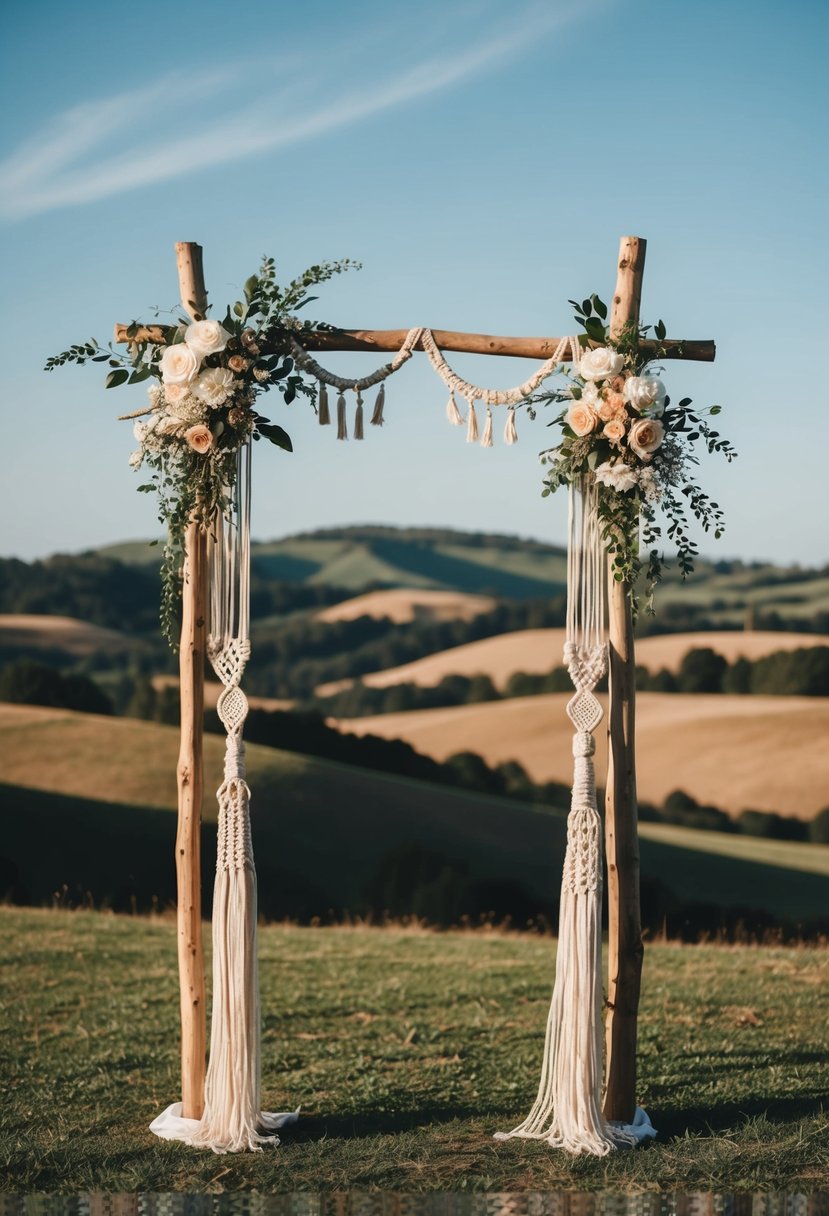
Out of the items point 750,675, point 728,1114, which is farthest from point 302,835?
point 728,1114

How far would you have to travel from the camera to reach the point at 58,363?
5473mm

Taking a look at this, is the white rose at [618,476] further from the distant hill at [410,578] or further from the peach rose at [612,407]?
the distant hill at [410,578]

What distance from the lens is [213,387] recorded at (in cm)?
515

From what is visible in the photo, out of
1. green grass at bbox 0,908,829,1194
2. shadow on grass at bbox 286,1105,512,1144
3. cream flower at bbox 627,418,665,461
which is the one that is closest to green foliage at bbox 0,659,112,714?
green grass at bbox 0,908,829,1194

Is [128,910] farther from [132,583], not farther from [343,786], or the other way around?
[132,583]

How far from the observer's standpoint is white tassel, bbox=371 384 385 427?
219 inches

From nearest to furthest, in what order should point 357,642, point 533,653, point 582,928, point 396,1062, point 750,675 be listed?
point 582,928 → point 396,1062 → point 750,675 → point 357,642 → point 533,653

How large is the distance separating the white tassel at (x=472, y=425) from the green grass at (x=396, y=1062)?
A: 2852 millimetres

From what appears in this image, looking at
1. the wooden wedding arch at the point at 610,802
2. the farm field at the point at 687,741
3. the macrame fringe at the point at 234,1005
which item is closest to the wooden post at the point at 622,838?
the wooden wedding arch at the point at 610,802

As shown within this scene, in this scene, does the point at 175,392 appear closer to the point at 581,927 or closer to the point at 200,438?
the point at 200,438

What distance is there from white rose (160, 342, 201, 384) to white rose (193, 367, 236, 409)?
0.05 meters

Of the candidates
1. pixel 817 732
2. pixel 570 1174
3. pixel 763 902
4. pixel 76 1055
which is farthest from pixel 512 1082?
pixel 817 732

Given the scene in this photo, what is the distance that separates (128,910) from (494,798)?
21.0 ft

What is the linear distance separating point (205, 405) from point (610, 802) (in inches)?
88.6
